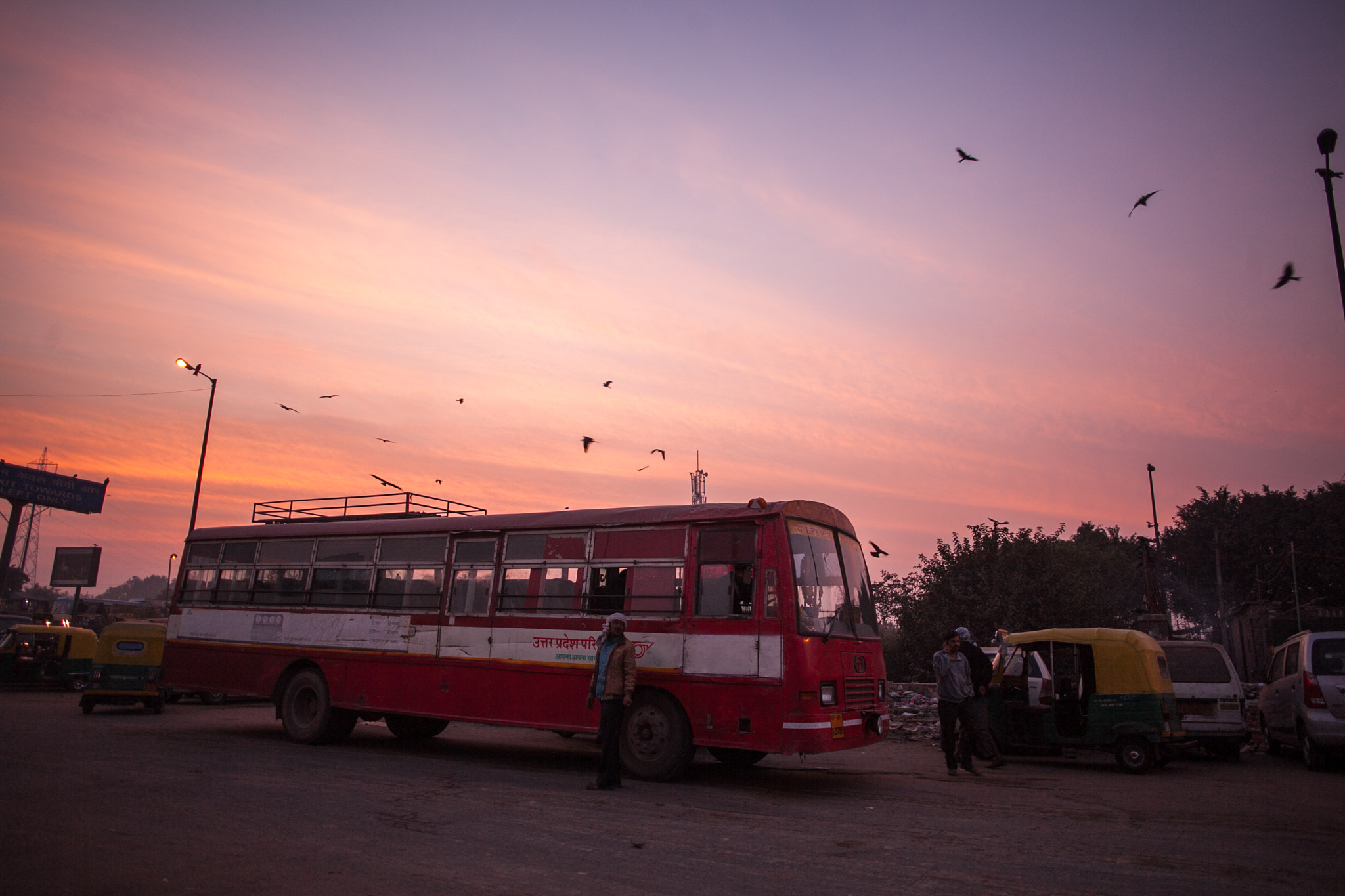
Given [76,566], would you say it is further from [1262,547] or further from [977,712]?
[1262,547]

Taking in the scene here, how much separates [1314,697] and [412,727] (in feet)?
42.1

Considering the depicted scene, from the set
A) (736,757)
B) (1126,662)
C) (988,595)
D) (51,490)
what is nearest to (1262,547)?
(988,595)

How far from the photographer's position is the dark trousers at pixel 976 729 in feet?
35.4

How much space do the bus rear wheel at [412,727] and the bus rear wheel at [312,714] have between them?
0.79m

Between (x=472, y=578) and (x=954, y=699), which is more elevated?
(x=472, y=578)

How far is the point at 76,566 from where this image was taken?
41875 mm

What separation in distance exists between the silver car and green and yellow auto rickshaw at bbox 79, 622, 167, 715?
1919 cm

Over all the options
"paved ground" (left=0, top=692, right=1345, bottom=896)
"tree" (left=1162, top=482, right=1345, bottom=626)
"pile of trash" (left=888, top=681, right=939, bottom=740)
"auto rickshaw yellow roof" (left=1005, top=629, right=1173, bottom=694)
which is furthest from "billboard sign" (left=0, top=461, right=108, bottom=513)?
"tree" (left=1162, top=482, right=1345, bottom=626)

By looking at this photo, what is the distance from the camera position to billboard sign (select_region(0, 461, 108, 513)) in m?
34.7

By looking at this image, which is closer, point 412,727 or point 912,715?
point 412,727

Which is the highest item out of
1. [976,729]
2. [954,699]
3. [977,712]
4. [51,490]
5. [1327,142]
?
[1327,142]

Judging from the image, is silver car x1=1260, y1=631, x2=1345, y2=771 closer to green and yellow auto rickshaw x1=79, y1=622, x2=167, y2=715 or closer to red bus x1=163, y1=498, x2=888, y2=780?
red bus x1=163, y1=498, x2=888, y2=780

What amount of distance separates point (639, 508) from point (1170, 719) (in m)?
7.51

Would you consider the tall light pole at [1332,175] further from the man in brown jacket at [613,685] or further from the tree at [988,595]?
the tree at [988,595]
